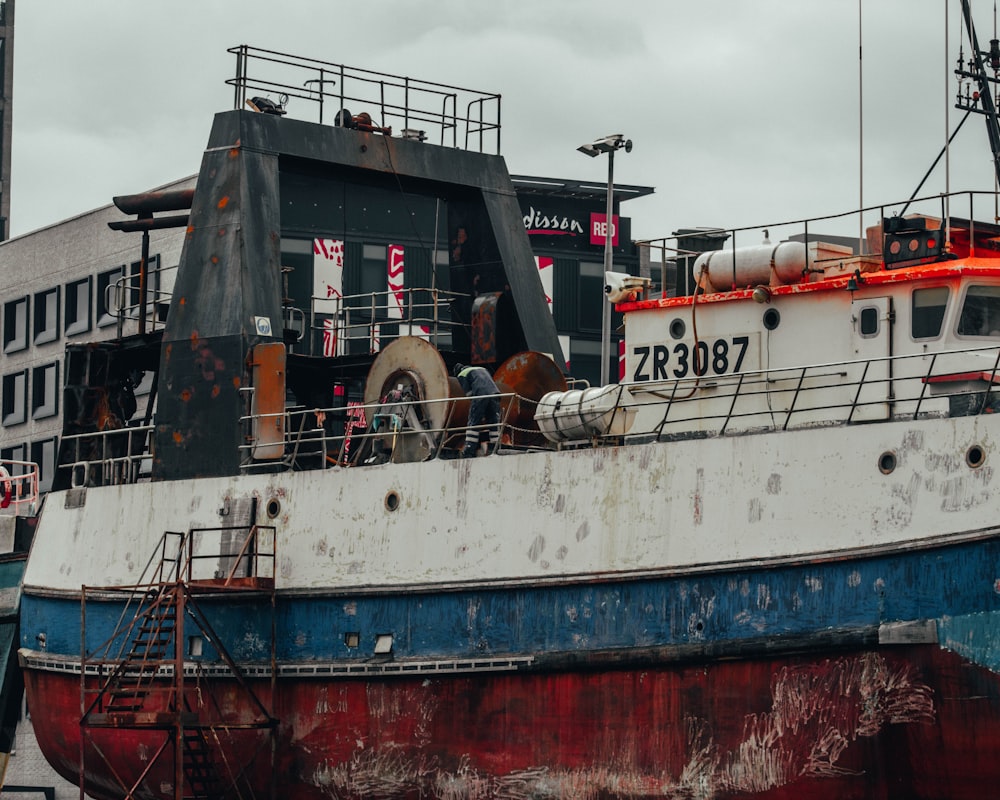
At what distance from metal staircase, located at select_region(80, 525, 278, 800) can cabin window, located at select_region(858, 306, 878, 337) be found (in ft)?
24.7

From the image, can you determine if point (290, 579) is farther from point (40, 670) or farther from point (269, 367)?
point (40, 670)

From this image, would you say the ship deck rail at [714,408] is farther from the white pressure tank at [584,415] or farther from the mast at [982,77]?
the mast at [982,77]

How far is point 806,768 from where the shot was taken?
59.9 ft

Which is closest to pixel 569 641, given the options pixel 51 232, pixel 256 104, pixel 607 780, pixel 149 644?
pixel 607 780

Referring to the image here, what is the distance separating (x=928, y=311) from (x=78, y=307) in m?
32.1

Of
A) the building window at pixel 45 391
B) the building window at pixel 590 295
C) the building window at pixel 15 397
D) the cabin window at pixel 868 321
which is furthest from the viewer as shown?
the building window at pixel 590 295

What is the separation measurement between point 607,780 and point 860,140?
7401 mm

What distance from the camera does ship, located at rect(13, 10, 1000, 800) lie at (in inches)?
710

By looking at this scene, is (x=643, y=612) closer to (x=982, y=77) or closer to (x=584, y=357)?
(x=982, y=77)

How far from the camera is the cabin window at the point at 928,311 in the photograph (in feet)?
62.9

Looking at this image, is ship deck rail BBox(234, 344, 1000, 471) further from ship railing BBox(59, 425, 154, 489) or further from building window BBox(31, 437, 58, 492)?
building window BBox(31, 437, 58, 492)

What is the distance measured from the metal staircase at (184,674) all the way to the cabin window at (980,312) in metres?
8.56

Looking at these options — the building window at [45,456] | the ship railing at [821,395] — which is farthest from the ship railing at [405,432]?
the building window at [45,456]

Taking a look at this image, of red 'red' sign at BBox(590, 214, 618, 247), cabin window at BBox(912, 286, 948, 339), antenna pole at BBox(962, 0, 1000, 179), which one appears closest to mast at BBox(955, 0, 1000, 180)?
antenna pole at BBox(962, 0, 1000, 179)
